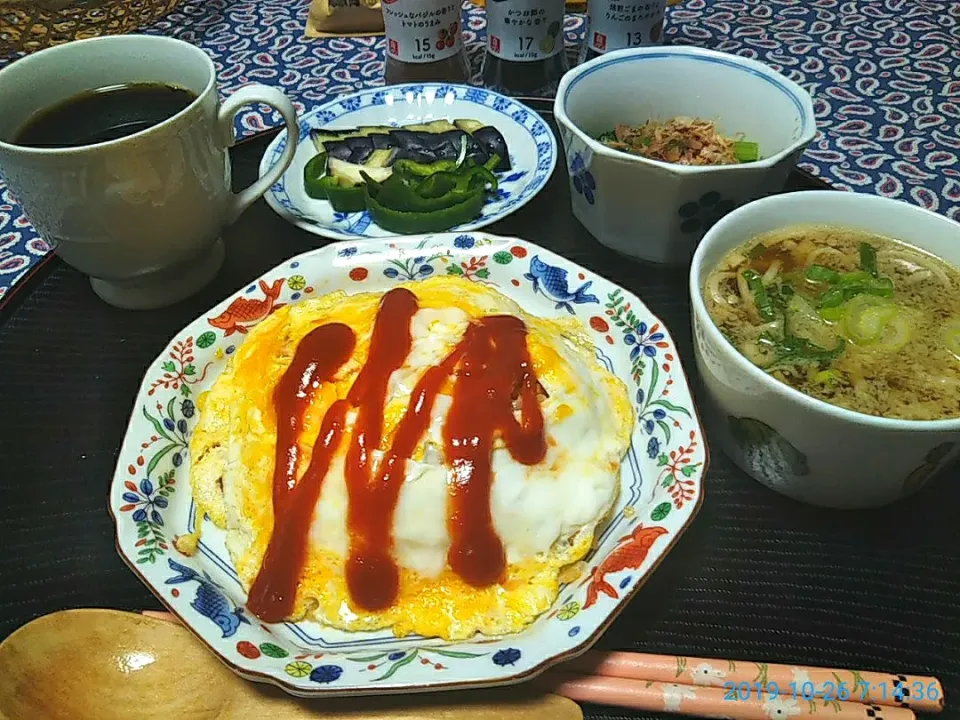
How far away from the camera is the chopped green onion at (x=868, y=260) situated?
1698 mm

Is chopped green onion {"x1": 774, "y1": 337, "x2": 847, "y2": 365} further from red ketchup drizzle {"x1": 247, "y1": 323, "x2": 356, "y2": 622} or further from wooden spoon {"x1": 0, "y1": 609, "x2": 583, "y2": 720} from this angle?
red ketchup drizzle {"x1": 247, "y1": 323, "x2": 356, "y2": 622}

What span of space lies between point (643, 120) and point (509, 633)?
161cm

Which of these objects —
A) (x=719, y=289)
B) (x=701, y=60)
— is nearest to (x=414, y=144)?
(x=701, y=60)

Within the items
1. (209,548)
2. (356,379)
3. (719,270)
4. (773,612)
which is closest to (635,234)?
(719,270)

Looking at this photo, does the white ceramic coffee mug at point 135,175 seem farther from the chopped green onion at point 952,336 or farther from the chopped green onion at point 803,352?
the chopped green onion at point 952,336

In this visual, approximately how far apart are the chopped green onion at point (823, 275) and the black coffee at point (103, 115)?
164 cm

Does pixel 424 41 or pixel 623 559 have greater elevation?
pixel 424 41

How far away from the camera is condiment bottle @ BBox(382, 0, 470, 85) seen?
2637mm

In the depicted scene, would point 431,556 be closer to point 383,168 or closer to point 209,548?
point 209,548

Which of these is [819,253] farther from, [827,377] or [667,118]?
[667,118]

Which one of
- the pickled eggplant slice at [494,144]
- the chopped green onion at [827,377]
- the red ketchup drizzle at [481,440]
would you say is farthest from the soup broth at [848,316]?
the pickled eggplant slice at [494,144]

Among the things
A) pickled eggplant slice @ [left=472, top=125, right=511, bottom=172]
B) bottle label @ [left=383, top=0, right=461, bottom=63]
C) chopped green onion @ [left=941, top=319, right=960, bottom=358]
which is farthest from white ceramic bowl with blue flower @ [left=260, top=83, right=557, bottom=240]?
chopped green onion @ [left=941, top=319, right=960, bottom=358]

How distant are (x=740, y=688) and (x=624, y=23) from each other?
2133 mm

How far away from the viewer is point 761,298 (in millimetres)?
1653
